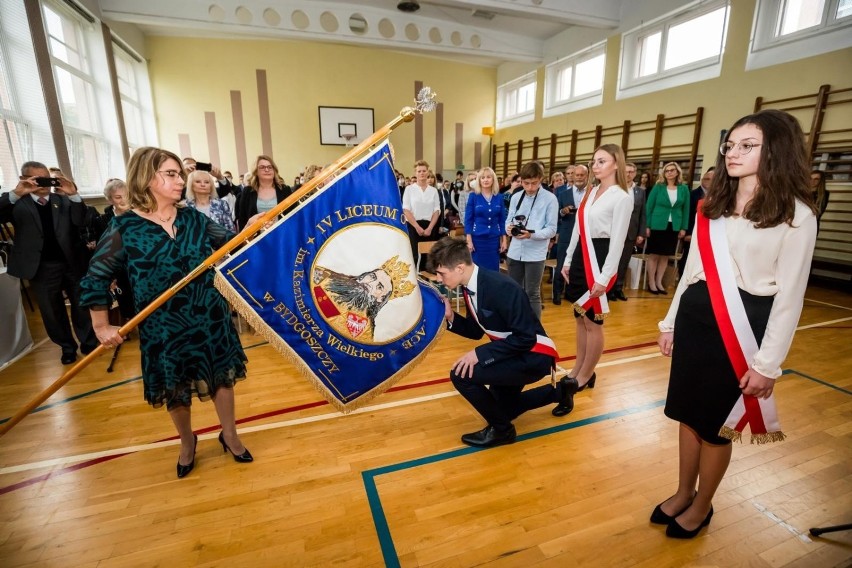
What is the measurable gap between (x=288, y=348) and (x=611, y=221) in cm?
199

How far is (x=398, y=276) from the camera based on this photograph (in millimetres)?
1786

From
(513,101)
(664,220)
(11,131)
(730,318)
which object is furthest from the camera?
(513,101)

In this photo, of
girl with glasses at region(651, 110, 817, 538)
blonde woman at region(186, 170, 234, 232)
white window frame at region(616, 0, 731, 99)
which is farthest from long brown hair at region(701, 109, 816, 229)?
white window frame at region(616, 0, 731, 99)

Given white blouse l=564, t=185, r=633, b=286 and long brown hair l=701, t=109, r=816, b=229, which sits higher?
long brown hair l=701, t=109, r=816, b=229

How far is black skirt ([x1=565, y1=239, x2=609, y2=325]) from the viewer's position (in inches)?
96.9

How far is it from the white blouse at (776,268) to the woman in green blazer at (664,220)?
4.33 m

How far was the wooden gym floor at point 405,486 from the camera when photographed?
1.63m

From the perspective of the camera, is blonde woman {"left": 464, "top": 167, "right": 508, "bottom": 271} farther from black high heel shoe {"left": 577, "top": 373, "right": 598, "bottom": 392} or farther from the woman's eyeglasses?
the woman's eyeglasses

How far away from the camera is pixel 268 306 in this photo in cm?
167

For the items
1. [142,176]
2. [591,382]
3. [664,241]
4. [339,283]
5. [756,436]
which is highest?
[142,176]

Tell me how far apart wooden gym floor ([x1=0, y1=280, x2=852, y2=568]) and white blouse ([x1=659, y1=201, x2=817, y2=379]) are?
38.0 inches

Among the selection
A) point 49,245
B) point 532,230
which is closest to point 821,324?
point 532,230

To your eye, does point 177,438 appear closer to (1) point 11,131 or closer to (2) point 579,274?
(2) point 579,274

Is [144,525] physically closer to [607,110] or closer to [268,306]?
[268,306]
